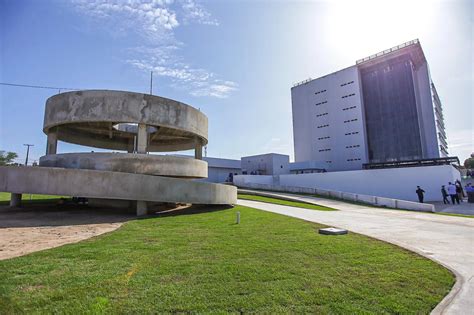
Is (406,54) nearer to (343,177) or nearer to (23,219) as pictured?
(343,177)

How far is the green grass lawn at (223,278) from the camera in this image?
343cm

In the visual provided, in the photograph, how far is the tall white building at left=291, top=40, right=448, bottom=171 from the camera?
47125 mm

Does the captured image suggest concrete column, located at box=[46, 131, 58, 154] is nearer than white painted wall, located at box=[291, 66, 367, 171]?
Yes

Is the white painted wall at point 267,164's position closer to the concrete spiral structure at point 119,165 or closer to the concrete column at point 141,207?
the concrete spiral structure at point 119,165

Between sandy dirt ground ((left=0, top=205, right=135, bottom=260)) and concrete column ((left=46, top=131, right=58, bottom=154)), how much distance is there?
160 inches

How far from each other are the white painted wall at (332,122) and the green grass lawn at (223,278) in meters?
48.0

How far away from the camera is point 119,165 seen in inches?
535

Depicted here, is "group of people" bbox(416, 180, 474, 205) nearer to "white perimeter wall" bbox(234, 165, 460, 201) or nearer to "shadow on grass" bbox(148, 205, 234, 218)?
"white perimeter wall" bbox(234, 165, 460, 201)

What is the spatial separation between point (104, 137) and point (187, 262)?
20700 millimetres

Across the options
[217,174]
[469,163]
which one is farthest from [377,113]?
[469,163]

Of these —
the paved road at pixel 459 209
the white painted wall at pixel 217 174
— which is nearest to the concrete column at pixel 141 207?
the paved road at pixel 459 209

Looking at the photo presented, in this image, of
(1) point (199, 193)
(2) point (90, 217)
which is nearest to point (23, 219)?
(2) point (90, 217)

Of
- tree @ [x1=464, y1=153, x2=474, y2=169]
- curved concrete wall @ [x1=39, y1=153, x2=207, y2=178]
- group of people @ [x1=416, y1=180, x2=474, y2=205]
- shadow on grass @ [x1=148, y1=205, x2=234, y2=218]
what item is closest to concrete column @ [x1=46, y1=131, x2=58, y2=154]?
curved concrete wall @ [x1=39, y1=153, x2=207, y2=178]

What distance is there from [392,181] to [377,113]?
1090 inches
